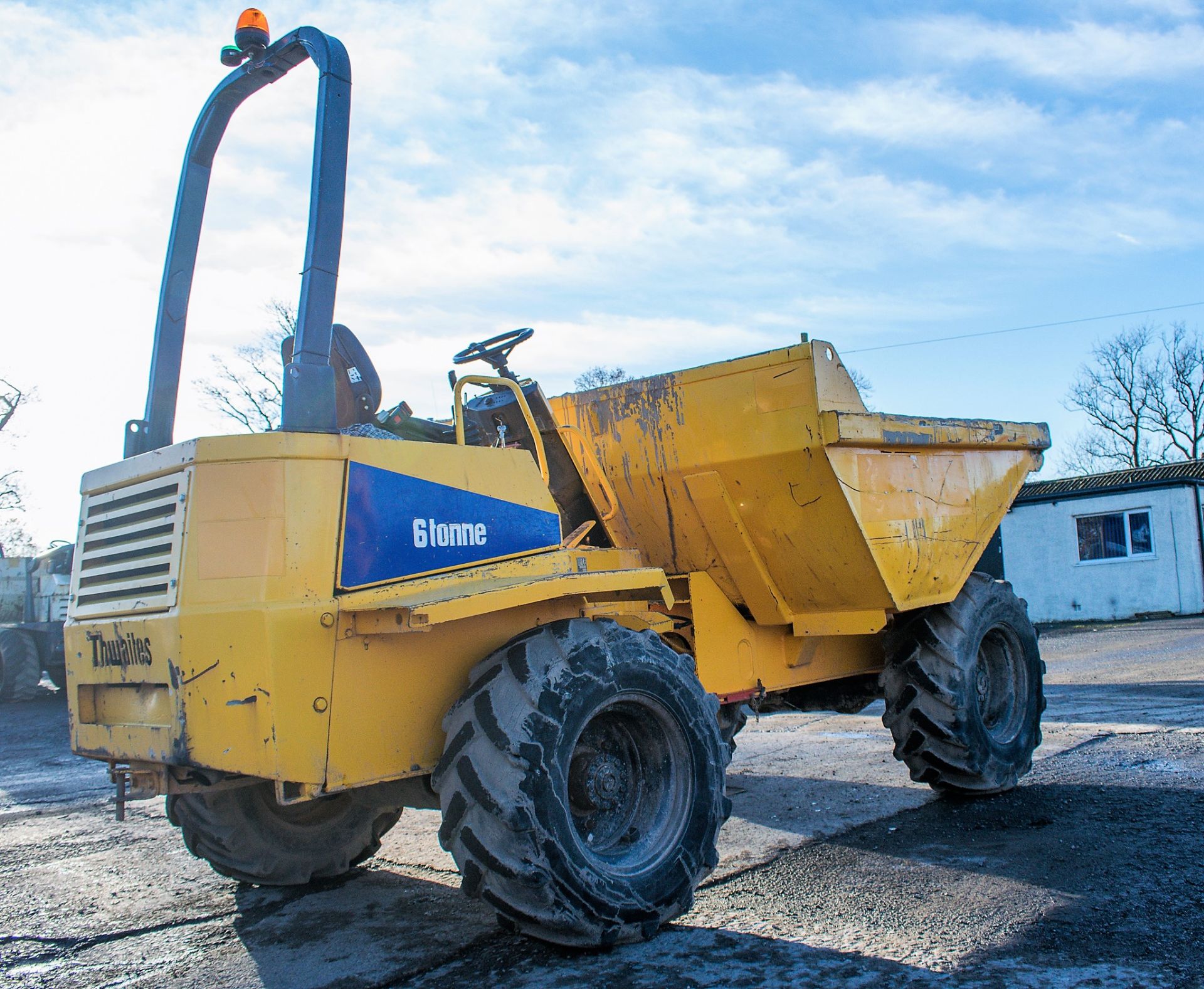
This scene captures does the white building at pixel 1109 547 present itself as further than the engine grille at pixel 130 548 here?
Yes

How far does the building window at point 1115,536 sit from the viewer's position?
23.7m

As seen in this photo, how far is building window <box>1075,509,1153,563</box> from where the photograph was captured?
77.6ft

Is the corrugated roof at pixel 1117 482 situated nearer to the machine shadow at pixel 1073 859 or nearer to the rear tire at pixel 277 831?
the machine shadow at pixel 1073 859

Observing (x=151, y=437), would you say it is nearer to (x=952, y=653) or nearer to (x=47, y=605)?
(x=952, y=653)

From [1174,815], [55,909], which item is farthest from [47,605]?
[1174,815]

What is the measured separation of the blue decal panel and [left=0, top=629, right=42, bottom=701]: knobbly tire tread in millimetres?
14174

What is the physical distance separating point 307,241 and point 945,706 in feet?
13.6

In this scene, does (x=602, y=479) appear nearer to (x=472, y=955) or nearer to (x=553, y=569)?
(x=553, y=569)

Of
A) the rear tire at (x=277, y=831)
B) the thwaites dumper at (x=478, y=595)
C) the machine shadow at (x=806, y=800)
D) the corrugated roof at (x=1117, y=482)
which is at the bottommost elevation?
the machine shadow at (x=806, y=800)

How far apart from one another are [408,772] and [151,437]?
1768 millimetres

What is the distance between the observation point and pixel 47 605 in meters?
16.1

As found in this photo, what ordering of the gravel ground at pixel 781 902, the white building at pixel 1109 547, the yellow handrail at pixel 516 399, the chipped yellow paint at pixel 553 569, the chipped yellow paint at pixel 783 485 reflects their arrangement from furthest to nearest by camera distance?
the white building at pixel 1109 547 → the chipped yellow paint at pixel 783 485 → the yellow handrail at pixel 516 399 → the gravel ground at pixel 781 902 → the chipped yellow paint at pixel 553 569

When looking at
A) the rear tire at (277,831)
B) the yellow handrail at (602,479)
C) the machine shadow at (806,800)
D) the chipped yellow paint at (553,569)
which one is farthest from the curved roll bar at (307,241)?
the machine shadow at (806,800)

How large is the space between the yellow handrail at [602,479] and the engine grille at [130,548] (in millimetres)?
2257
